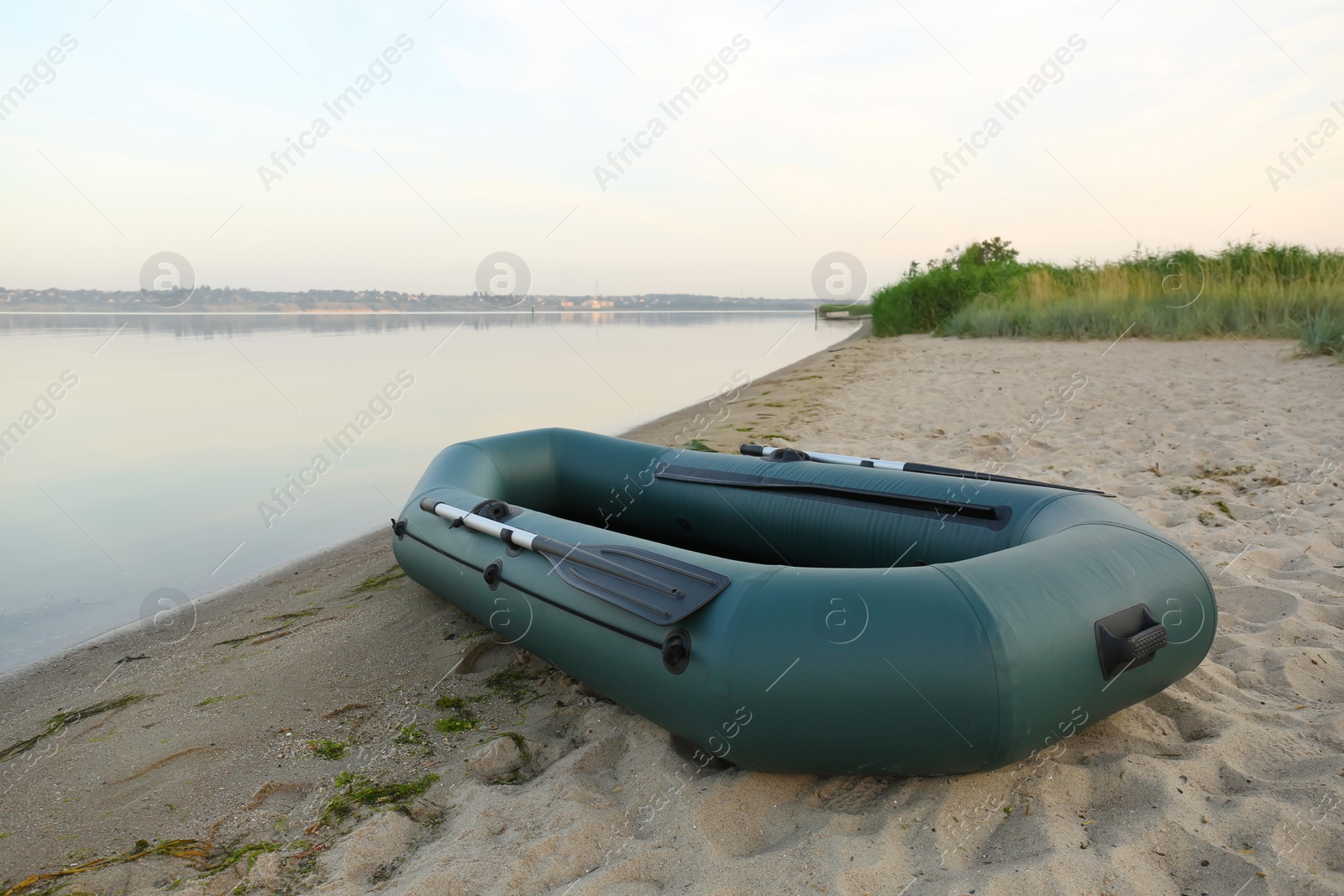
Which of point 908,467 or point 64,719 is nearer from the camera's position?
point 64,719

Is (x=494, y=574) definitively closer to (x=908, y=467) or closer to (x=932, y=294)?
(x=908, y=467)

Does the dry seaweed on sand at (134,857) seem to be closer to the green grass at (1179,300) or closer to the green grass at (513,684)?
the green grass at (513,684)

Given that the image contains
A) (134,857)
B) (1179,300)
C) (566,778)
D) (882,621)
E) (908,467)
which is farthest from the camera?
(1179,300)

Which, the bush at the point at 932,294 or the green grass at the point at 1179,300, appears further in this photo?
the bush at the point at 932,294

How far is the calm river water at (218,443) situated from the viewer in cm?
471

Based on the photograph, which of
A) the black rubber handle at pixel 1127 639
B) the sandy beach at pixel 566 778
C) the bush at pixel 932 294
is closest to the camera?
the sandy beach at pixel 566 778

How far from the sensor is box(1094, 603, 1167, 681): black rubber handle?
1.90 metres

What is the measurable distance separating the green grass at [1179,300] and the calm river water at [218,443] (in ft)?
16.4

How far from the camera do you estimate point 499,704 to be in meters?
2.66

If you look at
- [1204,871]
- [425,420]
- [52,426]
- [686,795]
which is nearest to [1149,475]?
[1204,871]

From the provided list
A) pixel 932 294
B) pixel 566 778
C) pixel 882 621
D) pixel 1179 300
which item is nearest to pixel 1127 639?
pixel 882 621

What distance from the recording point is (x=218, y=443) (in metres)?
8.09

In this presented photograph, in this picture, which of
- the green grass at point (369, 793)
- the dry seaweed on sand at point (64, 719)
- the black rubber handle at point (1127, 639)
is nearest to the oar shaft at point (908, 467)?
the black rubber handle at point (1127, 639)

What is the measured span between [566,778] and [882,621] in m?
0.98
